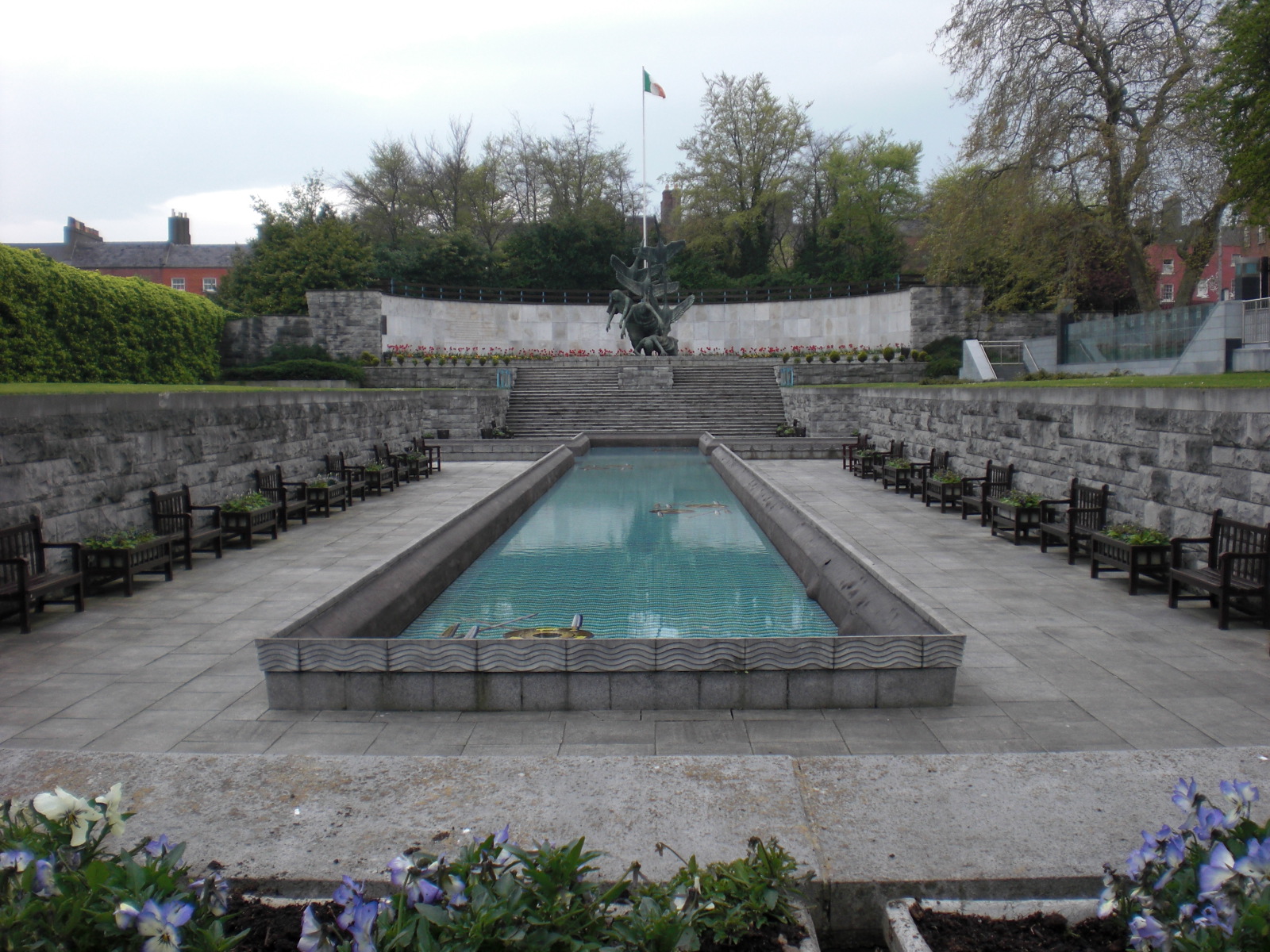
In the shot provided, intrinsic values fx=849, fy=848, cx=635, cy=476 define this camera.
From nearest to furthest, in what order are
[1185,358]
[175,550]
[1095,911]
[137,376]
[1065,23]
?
[1095,911] → [175,550] → [1185,358] → [1065,23] → [137,376]

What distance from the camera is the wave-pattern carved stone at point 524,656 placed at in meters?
4.94

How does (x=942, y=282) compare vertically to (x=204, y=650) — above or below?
above

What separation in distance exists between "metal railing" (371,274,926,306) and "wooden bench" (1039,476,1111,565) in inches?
1178

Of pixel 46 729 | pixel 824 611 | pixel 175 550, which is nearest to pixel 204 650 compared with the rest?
pixel 46 729

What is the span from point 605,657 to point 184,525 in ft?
20.1

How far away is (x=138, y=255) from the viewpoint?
52875mm

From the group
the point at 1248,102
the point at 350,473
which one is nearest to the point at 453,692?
the point at 350,473

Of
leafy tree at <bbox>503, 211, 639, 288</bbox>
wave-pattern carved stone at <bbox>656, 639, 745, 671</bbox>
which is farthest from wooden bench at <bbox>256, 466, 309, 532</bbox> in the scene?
leafy tree at <bbox>503, 211, 639, 288</bbox>

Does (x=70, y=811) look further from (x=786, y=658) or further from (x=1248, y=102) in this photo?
(x=1248, y=102)

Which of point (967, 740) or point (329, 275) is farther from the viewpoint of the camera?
point (329, 275)

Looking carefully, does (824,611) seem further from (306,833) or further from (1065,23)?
(1065,23)

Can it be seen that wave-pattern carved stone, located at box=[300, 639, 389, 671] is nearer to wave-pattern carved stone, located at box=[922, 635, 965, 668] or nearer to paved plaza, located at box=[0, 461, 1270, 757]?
paved plaza, located at box=[0, 461, 1270, 757]

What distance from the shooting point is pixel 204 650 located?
6.10 m

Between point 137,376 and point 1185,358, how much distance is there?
26823mm
